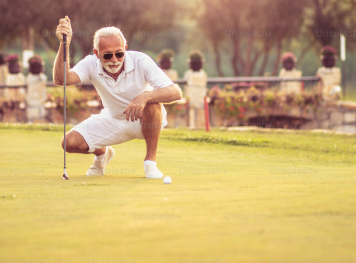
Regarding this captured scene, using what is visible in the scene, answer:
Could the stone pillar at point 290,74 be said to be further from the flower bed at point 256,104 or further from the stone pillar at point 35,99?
the stone pillar at point 35,99

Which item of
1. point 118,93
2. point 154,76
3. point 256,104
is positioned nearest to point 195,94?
point 256,104

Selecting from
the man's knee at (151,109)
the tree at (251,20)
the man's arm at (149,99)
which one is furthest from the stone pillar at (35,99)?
the tree at (251,20)

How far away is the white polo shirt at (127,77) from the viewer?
5828 millimetres

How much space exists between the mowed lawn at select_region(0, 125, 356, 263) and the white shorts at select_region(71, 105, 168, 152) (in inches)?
14.0

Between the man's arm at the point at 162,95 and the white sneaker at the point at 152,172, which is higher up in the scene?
the man's arm at the point at 162,95

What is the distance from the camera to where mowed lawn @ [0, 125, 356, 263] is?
2.56m

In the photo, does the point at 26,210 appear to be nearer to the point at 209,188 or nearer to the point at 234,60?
the point at 209,188

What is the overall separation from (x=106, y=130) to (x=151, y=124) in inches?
21.4

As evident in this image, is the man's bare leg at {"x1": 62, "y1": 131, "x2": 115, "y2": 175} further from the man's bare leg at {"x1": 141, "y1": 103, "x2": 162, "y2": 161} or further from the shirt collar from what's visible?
the shirt collar

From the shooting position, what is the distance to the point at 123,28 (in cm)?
3222

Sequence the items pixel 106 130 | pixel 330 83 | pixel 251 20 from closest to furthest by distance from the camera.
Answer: pixel 106 130, pixel 330 83, pixel 251 20

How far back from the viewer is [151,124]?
5906 millimetres

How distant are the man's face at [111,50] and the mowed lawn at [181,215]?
1.10 metres

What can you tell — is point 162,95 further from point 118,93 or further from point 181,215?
point 181,215
